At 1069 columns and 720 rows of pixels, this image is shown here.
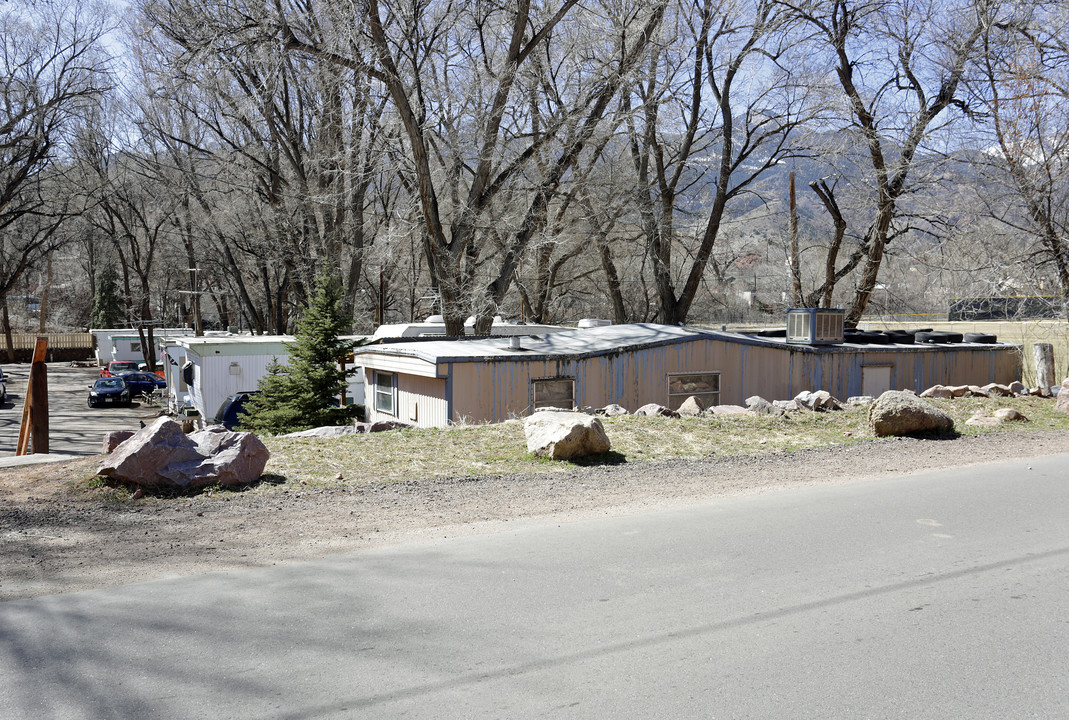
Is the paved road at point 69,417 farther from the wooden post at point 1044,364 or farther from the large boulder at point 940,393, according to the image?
the wooden post at point 1044,364

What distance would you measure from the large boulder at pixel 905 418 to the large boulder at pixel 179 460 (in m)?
8.90

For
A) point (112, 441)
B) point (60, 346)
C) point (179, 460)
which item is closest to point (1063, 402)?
point (179, 460)

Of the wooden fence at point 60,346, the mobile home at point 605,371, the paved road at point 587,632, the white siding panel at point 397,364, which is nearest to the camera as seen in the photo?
the paved road at point 587,632

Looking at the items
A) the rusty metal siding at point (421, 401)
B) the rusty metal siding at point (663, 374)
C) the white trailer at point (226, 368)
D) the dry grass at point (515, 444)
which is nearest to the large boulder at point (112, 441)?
the dry grass at point (515, 444)

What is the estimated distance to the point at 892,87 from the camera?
89.1 ft

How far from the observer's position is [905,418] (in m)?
11.9

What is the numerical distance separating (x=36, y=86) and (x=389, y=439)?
59.1 feet

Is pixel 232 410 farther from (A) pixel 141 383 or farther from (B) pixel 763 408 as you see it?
(A) pixel 141 383

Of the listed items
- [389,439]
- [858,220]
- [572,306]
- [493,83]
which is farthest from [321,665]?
[572,306]

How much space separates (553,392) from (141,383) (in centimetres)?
2537

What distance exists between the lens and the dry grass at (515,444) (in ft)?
30.2

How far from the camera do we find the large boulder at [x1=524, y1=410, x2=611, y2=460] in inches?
388

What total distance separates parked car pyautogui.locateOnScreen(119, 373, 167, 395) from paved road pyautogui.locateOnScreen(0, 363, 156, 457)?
3.60 feet

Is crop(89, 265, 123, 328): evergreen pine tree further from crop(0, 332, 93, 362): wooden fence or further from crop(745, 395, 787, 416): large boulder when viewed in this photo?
crop(745, 395, 787, 416): large boulder
